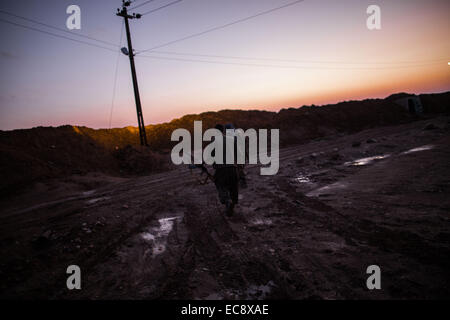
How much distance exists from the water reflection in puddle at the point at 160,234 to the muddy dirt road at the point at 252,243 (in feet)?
0.08

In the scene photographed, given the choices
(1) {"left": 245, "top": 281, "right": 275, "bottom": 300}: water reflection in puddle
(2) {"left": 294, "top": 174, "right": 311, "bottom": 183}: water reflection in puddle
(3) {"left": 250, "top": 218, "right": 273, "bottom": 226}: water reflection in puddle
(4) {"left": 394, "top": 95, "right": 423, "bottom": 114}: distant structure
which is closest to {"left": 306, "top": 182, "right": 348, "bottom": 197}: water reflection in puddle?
(2) {"left": 294, "top": 174, "right": 311, "bottom": 183}: water reflection in puddle

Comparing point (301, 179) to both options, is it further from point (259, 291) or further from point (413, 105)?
point (413, 105)

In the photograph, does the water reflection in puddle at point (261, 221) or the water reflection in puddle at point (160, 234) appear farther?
the water reflection in puddle at point (261, 221)

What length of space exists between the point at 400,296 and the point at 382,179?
5021mm

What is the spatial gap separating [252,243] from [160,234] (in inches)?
→ 75.6

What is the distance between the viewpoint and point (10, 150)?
11305 mm

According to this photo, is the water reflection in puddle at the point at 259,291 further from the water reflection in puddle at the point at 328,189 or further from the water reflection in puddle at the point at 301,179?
the water reflection in puddle at the point at 301,179

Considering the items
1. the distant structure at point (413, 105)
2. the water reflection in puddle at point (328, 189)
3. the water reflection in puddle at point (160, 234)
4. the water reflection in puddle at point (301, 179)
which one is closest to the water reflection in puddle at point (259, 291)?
the water reflection in puddle at point (160, 234)

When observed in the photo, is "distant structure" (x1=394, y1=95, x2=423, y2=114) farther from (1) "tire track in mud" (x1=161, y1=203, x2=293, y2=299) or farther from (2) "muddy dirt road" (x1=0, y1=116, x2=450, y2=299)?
(1) "tire track in mud" (x1=161, y1=203, x2=293, y2=299)

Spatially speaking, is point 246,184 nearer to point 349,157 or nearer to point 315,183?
point 315,183

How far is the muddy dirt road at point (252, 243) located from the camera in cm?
259

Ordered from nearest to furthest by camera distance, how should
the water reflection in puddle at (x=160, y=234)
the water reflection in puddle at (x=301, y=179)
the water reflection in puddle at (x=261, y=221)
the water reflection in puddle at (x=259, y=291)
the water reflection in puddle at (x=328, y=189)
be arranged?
the water reflection in puddle at (x=259, y=291) < the water reflection in puddle at (x=160, y=234) < the water reflection in puddle at (x=261, y=221) < the water reflection in puddle at (x=328, y=189) < the water reflection in puddle at (x=301, y=179)

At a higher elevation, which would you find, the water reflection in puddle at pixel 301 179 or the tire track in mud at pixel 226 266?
the water reflection in puddle at pixel 301 179
